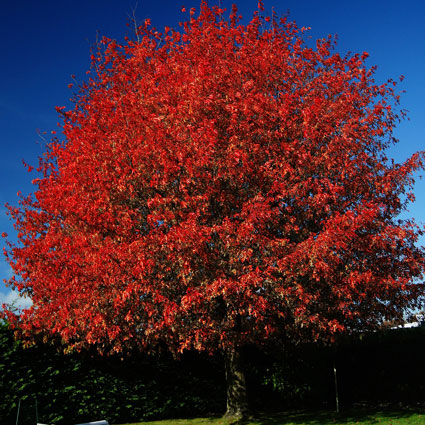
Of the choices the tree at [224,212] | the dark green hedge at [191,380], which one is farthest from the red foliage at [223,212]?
the dark green hedge at [191,380]

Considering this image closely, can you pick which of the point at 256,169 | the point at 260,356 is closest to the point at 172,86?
the point at 256,169

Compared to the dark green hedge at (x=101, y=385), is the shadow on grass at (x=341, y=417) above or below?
below

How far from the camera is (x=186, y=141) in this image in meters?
10.7

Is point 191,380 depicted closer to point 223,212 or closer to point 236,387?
point 236,387

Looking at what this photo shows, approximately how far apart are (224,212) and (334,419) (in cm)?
723

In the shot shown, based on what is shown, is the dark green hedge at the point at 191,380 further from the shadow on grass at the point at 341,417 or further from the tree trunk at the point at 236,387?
the tree trunk at the point at 236,387

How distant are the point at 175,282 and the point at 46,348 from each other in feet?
18.2

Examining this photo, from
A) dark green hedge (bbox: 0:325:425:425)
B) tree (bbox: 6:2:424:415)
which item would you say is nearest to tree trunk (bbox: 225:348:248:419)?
tree (bbox: 6:2:424:415)

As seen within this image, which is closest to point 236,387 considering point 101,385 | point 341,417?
point 341,417

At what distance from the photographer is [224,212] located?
1125 cm

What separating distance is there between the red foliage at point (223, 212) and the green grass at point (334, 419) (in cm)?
258

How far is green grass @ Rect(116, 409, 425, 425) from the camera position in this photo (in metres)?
12.5

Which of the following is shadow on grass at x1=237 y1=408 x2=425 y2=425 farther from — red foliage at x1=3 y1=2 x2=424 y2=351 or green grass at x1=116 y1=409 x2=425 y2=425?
red foliage at x1=3 y1=2 x2=424 y2=351

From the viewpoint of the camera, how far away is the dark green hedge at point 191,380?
12.9 meters
